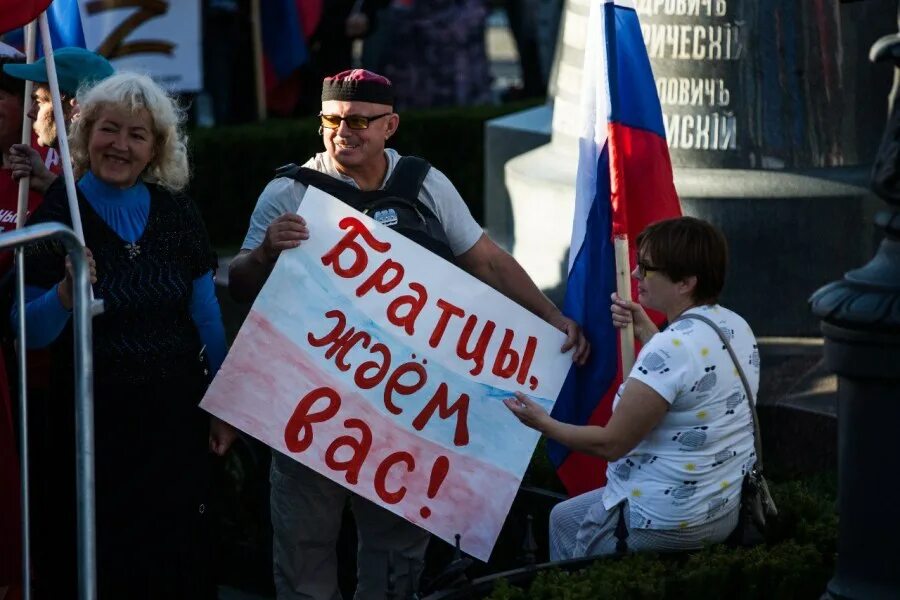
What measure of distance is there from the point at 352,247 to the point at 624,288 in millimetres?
753

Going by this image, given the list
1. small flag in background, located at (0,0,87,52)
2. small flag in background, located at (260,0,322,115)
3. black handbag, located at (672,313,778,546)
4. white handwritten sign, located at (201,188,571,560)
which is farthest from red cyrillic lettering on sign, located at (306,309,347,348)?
small flag in background, located at (260,0,322,115)

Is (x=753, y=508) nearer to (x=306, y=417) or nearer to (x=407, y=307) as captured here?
(x=407, y=307)

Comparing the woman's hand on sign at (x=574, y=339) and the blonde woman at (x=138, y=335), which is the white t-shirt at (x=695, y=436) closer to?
the woman's hand on sign at (x=574, y=339)

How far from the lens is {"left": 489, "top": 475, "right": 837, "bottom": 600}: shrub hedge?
403 centimetres

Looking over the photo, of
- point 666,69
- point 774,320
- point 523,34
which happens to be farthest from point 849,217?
point 523,34

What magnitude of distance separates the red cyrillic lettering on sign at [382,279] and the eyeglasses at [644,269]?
0.70m

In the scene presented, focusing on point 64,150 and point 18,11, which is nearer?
point 64,150

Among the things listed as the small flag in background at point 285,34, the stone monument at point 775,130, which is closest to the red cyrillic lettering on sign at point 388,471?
the stone monument at point 775,130

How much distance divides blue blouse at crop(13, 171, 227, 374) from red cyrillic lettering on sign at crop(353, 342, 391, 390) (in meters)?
0.44

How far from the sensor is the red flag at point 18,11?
464 cm

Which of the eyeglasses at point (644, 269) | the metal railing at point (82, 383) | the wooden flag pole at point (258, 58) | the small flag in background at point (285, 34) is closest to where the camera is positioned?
the metal railing at point (82, 383)

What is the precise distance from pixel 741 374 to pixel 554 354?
2.46ft

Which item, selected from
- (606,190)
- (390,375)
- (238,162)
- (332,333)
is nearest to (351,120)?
(332,333)

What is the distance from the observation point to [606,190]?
4977 millimetres
